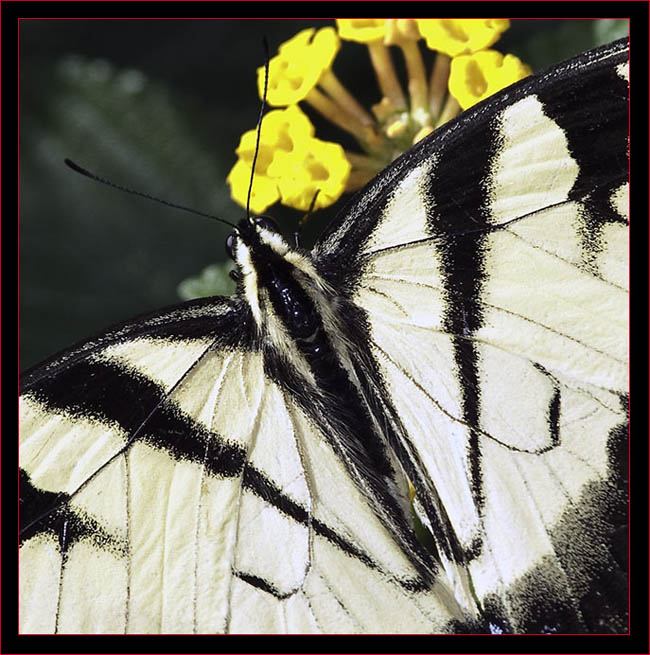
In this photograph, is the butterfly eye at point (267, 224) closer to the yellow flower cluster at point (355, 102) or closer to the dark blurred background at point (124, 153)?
the yellow flower cluster at point (355, 102)

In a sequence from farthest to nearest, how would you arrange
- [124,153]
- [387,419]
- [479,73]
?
[124,153], [479,73], [387,419]

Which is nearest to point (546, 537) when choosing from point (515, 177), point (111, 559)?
point (515, 177)

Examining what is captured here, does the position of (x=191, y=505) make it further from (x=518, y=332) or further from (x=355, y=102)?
(x=355, y=102)

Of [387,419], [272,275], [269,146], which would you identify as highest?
[269,146]

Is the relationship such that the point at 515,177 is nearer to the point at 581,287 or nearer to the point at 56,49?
the point at 581,287

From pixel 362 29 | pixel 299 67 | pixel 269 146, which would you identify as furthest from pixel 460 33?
pixel 269 146

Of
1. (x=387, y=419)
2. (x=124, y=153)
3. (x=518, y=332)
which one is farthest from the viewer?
(x=124, y=153)

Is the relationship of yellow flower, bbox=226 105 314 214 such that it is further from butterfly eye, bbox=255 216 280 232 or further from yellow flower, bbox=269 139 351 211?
butterfly eye, bbox=255 216 280 232

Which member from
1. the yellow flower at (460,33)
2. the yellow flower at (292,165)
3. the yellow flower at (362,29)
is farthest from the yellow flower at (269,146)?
the yellow flower at (460,33)
